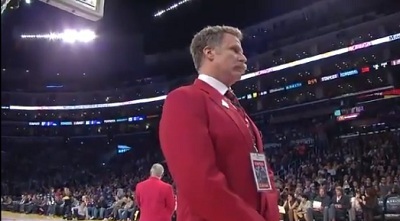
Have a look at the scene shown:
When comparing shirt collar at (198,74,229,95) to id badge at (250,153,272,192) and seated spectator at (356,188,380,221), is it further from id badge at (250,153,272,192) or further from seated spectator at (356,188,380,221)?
seated spectator at (356,188,380,221)

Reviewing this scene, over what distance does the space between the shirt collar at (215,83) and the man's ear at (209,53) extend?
71 millimetres

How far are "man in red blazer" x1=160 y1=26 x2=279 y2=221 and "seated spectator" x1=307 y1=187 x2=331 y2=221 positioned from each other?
8837mm

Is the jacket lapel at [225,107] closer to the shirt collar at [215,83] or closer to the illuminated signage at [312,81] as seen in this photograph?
the shirt collar at [215,83]

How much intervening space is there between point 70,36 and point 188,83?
22.0 feet

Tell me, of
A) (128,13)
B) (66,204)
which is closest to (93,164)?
(128,13)

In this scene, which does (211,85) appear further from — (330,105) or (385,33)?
(330,105)

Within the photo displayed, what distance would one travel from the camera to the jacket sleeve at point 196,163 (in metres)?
1.66

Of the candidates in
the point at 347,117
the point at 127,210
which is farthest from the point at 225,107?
the point at 347,117

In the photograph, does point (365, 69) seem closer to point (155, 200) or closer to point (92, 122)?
point (155, 200)

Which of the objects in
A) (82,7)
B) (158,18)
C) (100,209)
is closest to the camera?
(82,7)

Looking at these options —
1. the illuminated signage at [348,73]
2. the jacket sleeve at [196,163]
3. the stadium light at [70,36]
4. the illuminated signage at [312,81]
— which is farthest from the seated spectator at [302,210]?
the stadium light at [70,36]

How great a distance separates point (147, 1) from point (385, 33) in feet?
38.9

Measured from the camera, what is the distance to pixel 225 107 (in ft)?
6.32

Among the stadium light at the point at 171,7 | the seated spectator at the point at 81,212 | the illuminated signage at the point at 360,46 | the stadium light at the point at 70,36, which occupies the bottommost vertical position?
the seated spectator at the point at 81,212
